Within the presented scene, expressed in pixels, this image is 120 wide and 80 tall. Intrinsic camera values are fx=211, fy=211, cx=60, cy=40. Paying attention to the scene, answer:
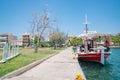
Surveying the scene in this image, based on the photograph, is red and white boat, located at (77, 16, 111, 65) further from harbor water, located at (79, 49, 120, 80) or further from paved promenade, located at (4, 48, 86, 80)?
paved promenade, located at (4, 48, 86, 80)

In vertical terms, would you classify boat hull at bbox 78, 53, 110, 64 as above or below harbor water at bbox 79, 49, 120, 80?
above

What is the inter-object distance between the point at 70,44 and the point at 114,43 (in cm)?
2851

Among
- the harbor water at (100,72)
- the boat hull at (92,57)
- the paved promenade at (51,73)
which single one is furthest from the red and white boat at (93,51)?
the paved promenade at (51,73)

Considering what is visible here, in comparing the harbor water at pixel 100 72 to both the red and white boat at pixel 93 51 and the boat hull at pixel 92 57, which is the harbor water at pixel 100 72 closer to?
the boat hull at pixel 92 57

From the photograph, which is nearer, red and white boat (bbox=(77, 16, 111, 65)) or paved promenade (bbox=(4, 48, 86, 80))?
paved promenade (bbox=(4, 48, 86, 80))

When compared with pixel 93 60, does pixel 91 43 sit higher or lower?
higher

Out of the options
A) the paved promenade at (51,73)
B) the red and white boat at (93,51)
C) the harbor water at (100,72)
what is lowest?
the harbor water at (100,72)

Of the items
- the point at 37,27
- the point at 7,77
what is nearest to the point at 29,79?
the point at 7,77

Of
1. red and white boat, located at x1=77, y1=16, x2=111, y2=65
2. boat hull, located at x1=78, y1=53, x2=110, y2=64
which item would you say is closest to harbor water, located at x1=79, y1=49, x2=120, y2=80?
boat hull, located at x1=78, y1=53, x2=110, y2=64

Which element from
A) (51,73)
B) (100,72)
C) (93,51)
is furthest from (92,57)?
(51,73)

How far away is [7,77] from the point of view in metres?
10.2

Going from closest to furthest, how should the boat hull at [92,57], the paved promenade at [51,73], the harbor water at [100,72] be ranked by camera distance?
the paved promenade at [51,73], the harbor water at [100,72], the boat hull at [92,57]

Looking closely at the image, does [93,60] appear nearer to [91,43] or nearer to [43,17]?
[91,43]

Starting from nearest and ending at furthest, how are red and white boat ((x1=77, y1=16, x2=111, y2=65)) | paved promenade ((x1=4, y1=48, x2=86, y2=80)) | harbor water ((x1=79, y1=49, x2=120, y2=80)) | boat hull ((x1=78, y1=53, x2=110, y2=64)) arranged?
paved promenade ((x1=4, y1=48, x2=86, y2=80)) → harbor water ((x1=79, y1=49, x2=120, y2=80)) → red and white boat ((x1=77, y1=16, x2=111, y2=65)) → boat hull ((x1=78, y1=53, x2=110, y2=64))
